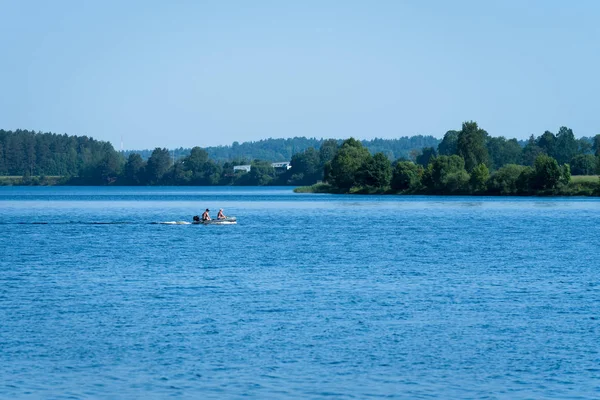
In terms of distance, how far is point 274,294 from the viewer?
39562 millimetres

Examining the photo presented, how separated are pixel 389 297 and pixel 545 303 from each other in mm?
6182

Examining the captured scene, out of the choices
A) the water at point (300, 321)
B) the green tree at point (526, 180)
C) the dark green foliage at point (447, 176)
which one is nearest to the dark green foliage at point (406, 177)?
the dark green foliage at point (447, 176)

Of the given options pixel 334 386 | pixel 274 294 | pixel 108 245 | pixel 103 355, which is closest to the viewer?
pixel 334 386

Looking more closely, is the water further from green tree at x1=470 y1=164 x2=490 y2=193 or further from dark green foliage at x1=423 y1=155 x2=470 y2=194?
dark green foliage at x1=423 y1=155 x2=470 y2=194

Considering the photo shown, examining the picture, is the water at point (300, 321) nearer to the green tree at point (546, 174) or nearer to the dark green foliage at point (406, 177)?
the green tree at point (546, 174)

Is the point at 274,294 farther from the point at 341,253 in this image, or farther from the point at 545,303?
the point at 341,253

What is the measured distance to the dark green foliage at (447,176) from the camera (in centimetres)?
18638

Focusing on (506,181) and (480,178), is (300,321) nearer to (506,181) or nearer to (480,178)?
(506,181)

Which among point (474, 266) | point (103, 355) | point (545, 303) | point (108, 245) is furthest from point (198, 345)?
point (108, 245)

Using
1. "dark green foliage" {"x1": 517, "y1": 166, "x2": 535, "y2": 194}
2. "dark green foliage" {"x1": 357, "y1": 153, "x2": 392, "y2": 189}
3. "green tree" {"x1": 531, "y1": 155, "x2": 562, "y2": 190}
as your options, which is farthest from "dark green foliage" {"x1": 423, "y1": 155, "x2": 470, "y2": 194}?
"green tree" {"x1": 531, "y1": 155, "x2": 562, "y2": 190}

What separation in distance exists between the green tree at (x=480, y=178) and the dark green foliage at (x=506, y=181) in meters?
1.22

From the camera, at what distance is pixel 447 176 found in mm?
186500

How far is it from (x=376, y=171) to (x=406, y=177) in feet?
20.5

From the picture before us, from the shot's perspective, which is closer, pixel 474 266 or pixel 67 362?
pixel 67 362
